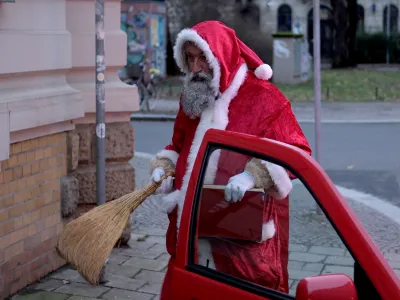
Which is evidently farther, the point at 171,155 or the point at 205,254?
the point at 171,155

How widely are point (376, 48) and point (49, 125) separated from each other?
4419 centimetres

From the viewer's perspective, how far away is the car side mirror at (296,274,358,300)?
2.78 m

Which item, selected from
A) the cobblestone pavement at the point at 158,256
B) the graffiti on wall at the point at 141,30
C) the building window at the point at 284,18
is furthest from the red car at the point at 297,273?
Result: the building window at the point at 284,18

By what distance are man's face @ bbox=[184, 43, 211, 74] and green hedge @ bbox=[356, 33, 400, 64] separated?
4561 centimetres

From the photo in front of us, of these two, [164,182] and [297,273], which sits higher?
[164,182]

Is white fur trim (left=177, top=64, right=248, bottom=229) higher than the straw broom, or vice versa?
white fur trim (left=177, top=64, right=248, bottom=229)

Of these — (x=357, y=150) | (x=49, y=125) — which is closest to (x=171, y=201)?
(x=49, y=125)

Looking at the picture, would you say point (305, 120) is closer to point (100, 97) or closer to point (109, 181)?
point (109, 181)

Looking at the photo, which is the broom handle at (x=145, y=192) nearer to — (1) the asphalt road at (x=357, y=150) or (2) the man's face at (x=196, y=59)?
(2) the man's face at (x=196, y=59)

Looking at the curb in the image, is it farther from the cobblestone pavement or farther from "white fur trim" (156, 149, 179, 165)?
"white fur trim" (156, 149, 179, 165)

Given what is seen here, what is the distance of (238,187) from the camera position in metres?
3.36

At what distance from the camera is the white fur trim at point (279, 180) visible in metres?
3.28

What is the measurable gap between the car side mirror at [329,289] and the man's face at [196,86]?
1496 millimetres

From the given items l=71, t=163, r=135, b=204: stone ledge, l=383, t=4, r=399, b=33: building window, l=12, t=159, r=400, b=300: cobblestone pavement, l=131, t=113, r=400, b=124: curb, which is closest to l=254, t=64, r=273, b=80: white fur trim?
l=12, t=159, r=400, b=300: cobblestone pavement
